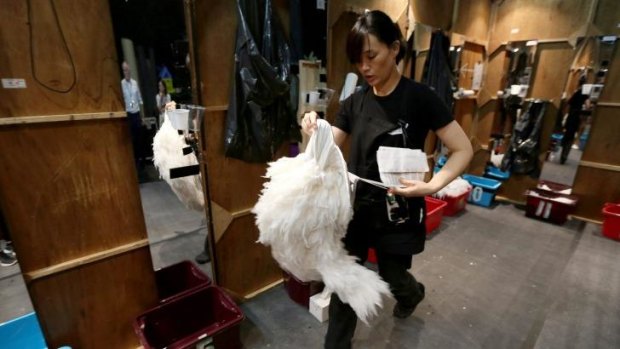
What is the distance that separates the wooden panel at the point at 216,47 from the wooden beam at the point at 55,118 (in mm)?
389

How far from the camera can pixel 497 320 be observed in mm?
1659

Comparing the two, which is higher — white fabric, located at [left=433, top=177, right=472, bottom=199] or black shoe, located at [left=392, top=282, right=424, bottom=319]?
white fabric, located at [left=433, top=177, right=472, bottom=199]

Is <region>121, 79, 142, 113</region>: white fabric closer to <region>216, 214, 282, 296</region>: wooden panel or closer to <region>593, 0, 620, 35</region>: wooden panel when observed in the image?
<region>216, 214, 282, 296</region>: wooden panel

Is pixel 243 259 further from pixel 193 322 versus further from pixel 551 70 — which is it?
pixel 551 70

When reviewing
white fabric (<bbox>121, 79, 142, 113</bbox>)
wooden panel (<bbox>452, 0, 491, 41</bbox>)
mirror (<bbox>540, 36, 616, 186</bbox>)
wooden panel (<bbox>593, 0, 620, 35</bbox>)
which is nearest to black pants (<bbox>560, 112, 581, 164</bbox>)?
mirror (<bbox>540, 36, 616, 186</bbox>)

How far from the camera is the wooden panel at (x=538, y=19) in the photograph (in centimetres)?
280

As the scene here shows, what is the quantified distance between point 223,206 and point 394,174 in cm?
95

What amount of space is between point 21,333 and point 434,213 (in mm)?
2631

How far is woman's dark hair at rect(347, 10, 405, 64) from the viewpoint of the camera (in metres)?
0.97

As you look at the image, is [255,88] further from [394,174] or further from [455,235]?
[455,235]

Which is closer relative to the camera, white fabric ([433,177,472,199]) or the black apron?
the black apron

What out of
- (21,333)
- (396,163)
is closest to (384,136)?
(396,163)

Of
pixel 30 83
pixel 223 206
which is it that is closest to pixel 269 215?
pixel 223 206

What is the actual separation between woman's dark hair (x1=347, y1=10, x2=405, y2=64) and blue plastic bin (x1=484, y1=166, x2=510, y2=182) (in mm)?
3098
